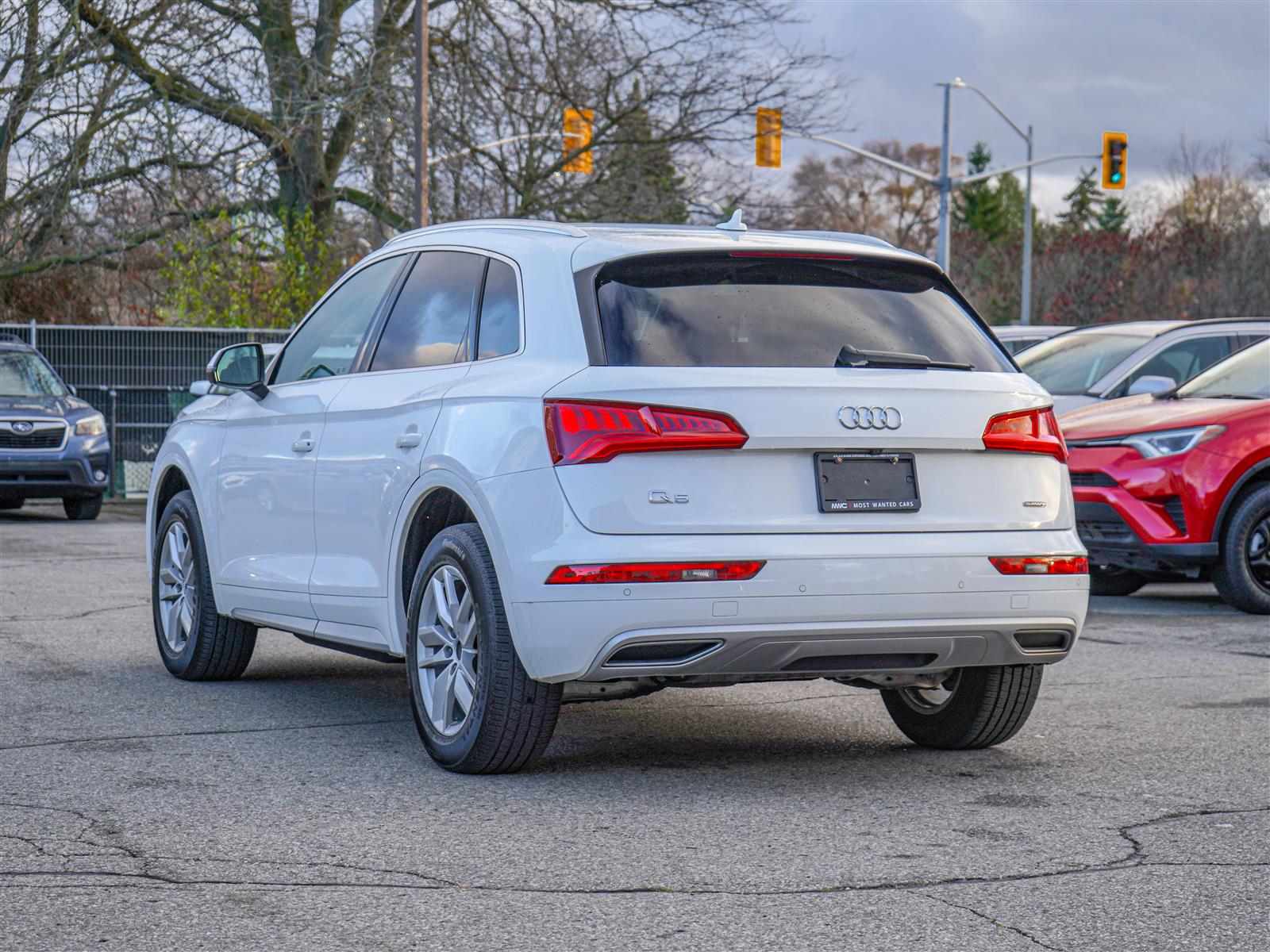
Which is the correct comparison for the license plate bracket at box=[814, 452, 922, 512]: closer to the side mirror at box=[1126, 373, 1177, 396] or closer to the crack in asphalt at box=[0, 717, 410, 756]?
the crack in asphalt at box=[0, 717, 410, 756]

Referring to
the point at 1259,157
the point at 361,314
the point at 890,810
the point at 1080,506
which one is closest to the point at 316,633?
the point at 361,314

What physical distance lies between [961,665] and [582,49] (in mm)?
21756

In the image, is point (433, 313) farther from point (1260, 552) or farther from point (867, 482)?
point (1260, 552)

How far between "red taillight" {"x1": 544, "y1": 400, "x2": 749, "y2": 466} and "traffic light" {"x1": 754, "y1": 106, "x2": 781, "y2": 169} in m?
21.9

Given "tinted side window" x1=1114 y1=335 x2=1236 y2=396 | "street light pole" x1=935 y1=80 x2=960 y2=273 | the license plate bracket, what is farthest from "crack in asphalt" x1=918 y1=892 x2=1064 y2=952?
"street light pole" x1=935 y1=80 x2=960 y2=273

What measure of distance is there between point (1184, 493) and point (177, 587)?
5.92 metres

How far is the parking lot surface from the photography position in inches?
159

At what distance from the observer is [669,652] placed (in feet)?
17.1

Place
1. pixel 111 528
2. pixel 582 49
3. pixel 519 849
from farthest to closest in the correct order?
1. pixel 582 49
2. pixel 111 528
3. pixel 519 849

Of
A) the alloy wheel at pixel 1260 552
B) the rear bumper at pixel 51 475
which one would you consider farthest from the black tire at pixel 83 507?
the alloy wheel at pixel 1260 552

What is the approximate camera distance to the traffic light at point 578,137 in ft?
83.5

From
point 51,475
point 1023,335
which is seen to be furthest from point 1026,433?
point 51,475

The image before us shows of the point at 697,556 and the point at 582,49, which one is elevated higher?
the point at 582,49

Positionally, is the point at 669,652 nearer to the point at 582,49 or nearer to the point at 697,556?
the point at 697,556
